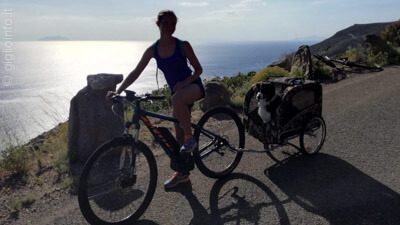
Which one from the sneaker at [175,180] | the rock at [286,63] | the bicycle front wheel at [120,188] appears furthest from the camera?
the rock at [286,63]

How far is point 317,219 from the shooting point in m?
3.68

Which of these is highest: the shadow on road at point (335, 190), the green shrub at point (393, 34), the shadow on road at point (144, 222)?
the green shrub at point (393, 34)

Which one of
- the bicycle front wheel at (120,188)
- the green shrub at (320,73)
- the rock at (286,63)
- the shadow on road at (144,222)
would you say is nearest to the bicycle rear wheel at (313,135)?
the bicycle front wheel at (120,188)

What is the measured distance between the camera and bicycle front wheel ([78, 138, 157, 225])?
3.53m

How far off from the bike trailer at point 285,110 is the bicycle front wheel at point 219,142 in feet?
0.92

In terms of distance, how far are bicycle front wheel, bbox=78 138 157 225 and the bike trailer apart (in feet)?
6.20

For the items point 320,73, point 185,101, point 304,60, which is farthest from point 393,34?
point 185,101

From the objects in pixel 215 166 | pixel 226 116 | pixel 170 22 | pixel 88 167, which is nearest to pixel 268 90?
pixel 226 116

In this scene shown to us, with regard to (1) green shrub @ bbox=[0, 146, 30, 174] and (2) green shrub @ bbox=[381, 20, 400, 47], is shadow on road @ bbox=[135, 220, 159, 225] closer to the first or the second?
(1) green shrub @ bbox=[0, 146, 30, 174]

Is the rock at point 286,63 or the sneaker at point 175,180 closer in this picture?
the sneaker at point 175,180

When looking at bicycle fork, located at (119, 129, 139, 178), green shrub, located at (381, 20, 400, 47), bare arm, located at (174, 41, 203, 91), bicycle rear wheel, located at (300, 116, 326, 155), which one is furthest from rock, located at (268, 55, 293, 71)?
bicycle fork, located at (119, 129, 139, 178)

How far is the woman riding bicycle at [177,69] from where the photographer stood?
398cm

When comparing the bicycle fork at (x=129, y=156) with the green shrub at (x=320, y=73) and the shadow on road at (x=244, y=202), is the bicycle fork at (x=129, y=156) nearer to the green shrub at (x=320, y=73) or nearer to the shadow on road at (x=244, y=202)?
the shadow on road at (x=244, y=202)

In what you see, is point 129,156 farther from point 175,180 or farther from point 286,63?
point 286,63
